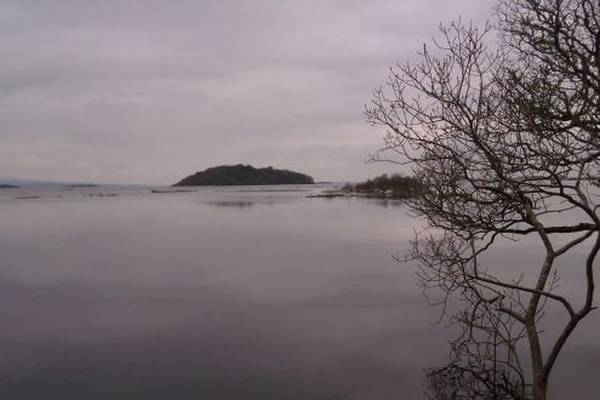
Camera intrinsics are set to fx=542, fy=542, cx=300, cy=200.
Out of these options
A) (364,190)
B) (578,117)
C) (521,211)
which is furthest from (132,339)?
(364,190)

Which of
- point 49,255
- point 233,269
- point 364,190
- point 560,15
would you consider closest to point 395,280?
point 233,269

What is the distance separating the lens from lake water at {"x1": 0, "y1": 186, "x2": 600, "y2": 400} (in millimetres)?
9562

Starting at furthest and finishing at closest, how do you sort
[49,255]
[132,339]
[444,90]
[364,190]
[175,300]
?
[364,190] < [49,255] < [175,300] < [132,339] < [444,90]

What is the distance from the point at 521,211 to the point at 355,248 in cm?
1825

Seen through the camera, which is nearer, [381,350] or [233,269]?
[381,350]

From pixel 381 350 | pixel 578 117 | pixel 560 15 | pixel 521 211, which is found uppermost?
pixel 560 15

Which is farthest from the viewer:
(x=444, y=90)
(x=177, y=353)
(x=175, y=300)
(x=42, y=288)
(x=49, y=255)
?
(x=49, y=255)

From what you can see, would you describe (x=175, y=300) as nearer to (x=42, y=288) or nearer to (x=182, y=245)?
(x=42, y=288)

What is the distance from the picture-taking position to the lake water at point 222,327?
956 centimetres

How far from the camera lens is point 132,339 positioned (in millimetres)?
11883

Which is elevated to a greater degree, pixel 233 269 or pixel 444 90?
pixel 444 90

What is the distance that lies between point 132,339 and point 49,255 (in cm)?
1468

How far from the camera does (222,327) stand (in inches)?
504

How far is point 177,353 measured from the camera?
1094cm
